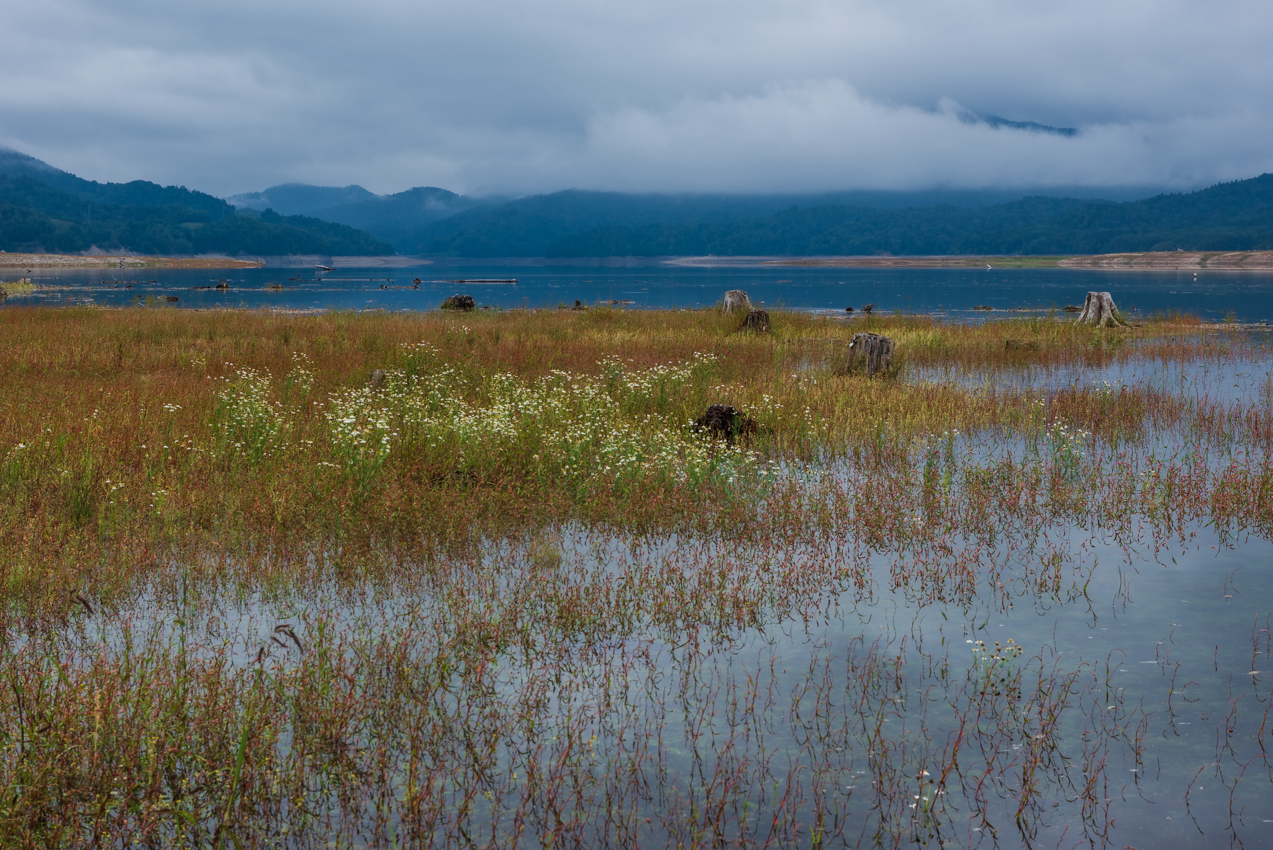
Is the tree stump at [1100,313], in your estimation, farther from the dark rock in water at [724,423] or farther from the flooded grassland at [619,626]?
the dark rock in water at [724,423]

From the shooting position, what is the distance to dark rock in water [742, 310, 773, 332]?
26.6 meters

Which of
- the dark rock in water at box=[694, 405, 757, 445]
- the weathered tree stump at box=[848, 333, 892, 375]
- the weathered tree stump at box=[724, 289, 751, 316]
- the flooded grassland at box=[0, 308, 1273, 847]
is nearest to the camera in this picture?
the flooded grassland at box=[0, 308, 1273, 847]

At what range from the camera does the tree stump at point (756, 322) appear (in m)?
26.6

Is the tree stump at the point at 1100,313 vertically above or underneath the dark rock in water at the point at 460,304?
underneath

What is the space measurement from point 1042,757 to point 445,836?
10.5 ft

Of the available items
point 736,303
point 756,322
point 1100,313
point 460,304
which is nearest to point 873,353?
point 756,322

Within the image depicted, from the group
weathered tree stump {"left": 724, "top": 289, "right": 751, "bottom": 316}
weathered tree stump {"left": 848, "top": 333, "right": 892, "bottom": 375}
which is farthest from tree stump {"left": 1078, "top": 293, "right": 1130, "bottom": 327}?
weathered tree stump {"left": 848, "top": 333, "right": 892, "bottom": 375}

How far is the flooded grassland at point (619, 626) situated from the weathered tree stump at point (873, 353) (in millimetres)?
5054

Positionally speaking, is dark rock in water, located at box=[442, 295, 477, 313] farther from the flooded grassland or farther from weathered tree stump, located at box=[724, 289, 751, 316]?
the flooded grassland

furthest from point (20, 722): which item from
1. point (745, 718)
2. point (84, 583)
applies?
point (745, 718)

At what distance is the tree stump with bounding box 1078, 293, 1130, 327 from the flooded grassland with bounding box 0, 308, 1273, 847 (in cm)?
1530

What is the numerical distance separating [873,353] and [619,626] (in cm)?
1411

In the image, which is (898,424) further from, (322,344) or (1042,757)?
(322,344)

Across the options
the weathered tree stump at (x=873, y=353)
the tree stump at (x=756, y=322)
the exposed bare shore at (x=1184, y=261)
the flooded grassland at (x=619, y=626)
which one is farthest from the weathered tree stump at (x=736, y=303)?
the exposed bare shore at (x=1184, y=261)
